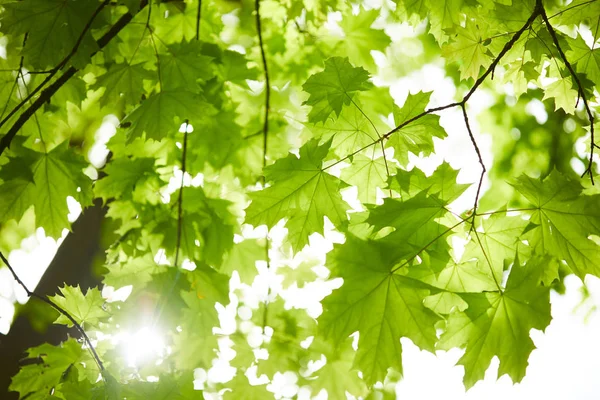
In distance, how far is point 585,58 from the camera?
1.68 meters

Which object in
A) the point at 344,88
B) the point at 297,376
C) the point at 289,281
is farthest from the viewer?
the point at 289,281

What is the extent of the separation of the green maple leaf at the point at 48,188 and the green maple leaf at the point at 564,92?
1838 mm

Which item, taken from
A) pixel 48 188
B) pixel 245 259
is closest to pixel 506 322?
pixel 245 259

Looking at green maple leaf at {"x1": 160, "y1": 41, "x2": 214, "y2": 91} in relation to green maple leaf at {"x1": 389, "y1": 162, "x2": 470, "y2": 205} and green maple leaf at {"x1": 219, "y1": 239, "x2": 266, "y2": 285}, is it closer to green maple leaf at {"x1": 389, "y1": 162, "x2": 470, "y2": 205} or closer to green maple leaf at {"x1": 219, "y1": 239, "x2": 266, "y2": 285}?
green maple leaf at {"x1": 219, "y1": 239, "x2": 266, "y2": 285}

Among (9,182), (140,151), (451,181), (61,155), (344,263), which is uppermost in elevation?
(140,151)

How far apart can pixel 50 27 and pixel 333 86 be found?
1.01m

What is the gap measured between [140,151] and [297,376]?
4.79 feet

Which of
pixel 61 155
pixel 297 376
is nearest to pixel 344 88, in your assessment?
pixel 61 155

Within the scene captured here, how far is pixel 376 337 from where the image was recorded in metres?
1.19

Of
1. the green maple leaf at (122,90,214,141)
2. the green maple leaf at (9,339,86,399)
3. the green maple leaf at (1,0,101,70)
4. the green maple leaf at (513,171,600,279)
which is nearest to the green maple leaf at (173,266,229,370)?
the green maple leaf at (9,339,86,399)

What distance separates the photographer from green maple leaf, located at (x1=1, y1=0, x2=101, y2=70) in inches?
57.8

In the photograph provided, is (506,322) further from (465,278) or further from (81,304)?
(81,304)

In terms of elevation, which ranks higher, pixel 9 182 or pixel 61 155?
pixel 61 155

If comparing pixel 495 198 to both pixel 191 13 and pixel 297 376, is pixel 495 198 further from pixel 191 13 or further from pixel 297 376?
pixel 191 13
